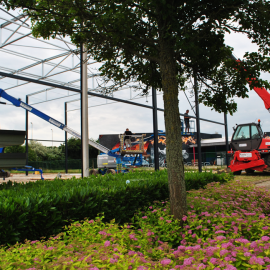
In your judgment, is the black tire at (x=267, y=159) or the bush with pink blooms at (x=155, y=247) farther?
the black tire at (x=267, y=159)

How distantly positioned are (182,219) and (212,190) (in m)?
2.30

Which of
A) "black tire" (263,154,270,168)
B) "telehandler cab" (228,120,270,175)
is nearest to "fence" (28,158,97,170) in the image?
"telehandler cab" (228,120,270,175)

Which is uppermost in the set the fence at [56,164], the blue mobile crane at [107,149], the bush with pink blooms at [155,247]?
the blue mobile crane at [107,149]

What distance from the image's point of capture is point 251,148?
14.8 metres

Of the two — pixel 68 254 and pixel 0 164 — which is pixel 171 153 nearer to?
pixel 68 254

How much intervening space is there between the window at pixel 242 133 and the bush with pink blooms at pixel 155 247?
1081 cm

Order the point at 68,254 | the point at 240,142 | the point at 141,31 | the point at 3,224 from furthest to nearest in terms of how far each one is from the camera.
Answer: the point at 240,142, the point at 141,31, the point at 3,224, the point at 68,254

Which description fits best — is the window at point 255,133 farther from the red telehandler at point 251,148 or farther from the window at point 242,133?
the window at point 242,133

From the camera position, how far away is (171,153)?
4.16 m

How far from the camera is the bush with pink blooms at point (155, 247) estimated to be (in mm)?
2107

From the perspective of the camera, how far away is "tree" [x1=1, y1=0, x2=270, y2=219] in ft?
12.1

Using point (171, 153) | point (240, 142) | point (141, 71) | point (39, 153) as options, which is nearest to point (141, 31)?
point (141, 71)

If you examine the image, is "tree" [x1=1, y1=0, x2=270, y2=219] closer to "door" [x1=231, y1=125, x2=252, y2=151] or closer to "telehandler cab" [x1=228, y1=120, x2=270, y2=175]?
"telehandler cab" [x1=228, y1=120, x2=270, y2=175]

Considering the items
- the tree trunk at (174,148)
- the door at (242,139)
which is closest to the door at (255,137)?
the door at (242,139)
